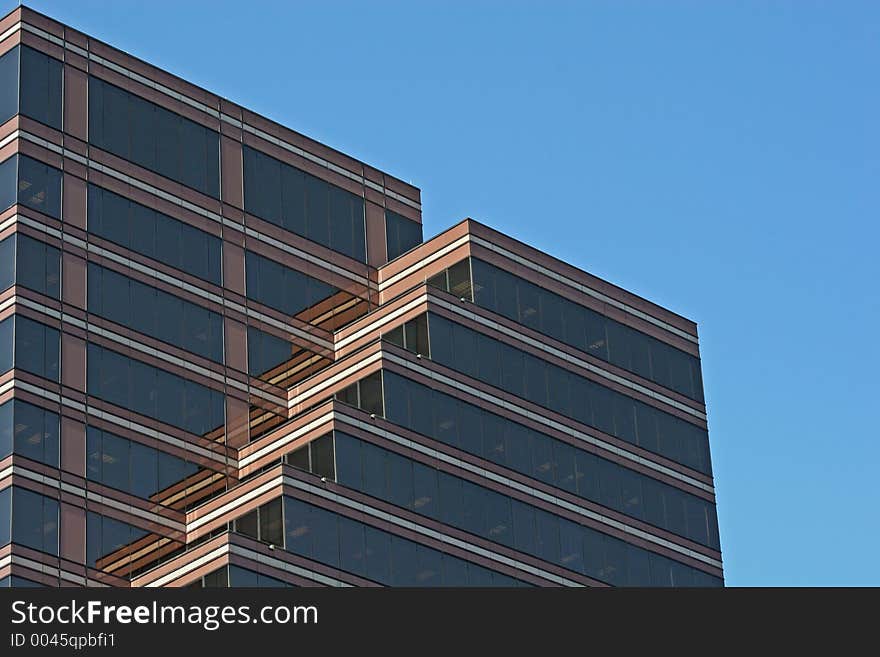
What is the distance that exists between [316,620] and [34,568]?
54.1 meters

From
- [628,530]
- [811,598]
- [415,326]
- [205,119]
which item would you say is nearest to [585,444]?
[628,530]

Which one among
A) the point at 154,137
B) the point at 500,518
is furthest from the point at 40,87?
the point at 500,518

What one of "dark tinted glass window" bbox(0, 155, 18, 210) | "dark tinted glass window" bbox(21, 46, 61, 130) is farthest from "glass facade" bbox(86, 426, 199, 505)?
"dark tinted glass window" bbox(21, 46, 61, 130)

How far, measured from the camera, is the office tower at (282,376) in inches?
3890

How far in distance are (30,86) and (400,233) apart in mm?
22144

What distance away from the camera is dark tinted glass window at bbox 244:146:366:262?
11275cm

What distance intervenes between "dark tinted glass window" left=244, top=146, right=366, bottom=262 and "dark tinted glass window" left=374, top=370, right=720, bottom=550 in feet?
39.3

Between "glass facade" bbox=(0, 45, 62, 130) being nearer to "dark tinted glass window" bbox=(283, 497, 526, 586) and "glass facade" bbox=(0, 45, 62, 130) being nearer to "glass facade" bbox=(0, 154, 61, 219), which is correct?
"glass facade" bbox=(0, 154, 61, 219)

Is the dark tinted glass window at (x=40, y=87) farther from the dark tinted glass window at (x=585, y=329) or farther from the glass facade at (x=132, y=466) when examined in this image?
the dark tinted glass window at (x=585, y=329)

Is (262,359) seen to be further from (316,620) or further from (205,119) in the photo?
(316,620)

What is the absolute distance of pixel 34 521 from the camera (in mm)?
95938

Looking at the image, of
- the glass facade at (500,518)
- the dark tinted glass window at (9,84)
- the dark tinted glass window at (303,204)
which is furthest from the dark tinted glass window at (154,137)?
the glass facade at (500,518)

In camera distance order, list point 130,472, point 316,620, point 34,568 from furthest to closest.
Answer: point 130,472 < point 34,568 < point 316,620

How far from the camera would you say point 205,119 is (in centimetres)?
11194
